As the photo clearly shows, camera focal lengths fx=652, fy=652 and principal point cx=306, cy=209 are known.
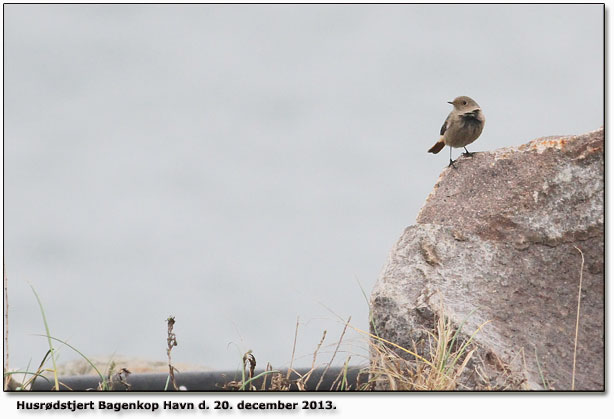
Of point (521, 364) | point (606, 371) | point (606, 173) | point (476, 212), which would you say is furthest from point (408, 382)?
point (606, 173)

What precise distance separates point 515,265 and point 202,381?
1782mm

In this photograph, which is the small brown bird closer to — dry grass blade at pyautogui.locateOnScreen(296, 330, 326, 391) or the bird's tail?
the bird's tail

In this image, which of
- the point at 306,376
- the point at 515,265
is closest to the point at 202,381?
the point at 306,376

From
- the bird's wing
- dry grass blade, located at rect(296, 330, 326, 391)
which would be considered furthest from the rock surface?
the bird's wing

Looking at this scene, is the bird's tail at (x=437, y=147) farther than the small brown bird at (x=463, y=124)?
Yes

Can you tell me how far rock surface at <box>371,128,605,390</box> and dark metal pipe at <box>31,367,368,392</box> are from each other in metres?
0.34

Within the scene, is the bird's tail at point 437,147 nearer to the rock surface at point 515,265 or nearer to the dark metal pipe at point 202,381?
the rock surface at point 515,265

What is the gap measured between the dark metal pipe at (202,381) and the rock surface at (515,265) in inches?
13.5

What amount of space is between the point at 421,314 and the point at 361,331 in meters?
0.30

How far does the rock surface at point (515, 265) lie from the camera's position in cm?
304

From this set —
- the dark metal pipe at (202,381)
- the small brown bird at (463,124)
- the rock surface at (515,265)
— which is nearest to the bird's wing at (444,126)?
the small brown bird at (463,124)

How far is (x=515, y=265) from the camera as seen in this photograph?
11.0 ft

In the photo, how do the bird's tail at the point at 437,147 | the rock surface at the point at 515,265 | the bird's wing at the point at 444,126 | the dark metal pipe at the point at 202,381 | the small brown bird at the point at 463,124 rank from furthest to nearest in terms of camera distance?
the bird's tail at the point at 437,147 → the bird's wing at the point at 444,126 → the small brown bird at the point at 463,124 → the dark metal pipe at the point at 202,381 → the rock surface at the point at 515,265

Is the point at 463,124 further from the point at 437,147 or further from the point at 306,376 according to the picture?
the point at 306,376
